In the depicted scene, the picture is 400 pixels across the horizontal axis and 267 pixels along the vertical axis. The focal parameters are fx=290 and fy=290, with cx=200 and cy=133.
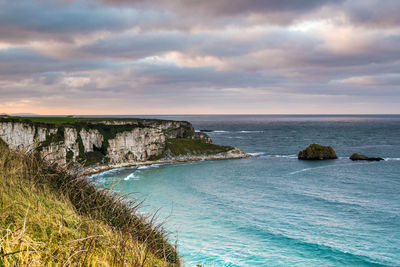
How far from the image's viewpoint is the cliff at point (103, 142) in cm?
6394

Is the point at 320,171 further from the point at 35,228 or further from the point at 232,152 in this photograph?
the point at 35,228

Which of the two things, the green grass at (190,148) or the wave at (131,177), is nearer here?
the wave at (131,177)

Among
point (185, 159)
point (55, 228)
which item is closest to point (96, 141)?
point (185, 159)

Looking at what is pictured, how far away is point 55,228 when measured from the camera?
5.26 metres

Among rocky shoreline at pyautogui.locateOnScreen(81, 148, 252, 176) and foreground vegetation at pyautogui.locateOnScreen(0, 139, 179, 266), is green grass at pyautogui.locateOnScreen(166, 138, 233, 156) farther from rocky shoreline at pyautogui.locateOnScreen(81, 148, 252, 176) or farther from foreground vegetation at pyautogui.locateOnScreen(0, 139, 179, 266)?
foreground vegetation at pyautogui.locateOnScreen(0, 139, 179, 266)

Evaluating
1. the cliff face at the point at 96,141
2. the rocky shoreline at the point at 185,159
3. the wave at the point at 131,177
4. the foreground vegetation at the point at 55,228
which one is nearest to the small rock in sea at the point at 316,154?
the rocky shoreline at the point at 185,159

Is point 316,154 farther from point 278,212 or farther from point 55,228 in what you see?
point 55,228

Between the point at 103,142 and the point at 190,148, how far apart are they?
27.1 m

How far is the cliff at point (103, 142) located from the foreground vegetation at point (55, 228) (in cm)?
5930

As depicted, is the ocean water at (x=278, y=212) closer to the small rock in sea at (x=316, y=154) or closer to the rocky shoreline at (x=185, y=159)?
the rocky shoreline at (x=185, y=159)

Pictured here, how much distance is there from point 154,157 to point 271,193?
4770cm

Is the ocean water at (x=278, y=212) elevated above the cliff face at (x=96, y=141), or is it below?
below

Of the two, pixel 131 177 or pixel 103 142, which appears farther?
pixel 103 142

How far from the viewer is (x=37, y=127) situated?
66812 mm
